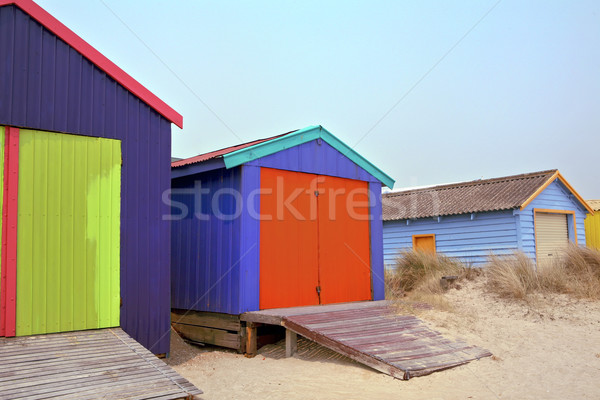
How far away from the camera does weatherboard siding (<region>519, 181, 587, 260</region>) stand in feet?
50.1

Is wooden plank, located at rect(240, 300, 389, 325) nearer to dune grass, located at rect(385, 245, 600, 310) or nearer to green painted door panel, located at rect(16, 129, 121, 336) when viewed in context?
dune grass, located at rect(385, 245, 600, 310)

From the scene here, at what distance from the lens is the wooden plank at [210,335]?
8.23m

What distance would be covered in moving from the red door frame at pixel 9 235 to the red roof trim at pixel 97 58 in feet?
4.50

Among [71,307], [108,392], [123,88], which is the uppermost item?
[123,88]

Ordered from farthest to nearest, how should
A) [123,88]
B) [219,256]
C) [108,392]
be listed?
1. [219,256]
2. [123,88]
3. [108,392]

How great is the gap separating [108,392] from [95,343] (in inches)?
55.9

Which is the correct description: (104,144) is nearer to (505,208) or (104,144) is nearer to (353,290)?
(353,290)

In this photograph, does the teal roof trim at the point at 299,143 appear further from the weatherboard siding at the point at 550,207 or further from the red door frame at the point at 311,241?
the weatherboard siding at the point at 550,207

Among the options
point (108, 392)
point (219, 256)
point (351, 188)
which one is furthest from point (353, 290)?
point (108, 392)

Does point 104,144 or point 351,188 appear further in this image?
point 351,188

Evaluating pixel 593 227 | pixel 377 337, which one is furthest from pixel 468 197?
pixel 377 337

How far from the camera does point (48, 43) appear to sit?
6320 mm

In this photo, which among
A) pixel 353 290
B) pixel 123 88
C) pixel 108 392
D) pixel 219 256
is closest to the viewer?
pixel 108 392

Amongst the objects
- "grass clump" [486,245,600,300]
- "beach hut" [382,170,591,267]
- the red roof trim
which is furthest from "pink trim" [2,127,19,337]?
"beach hut" [382,170,591,267]
